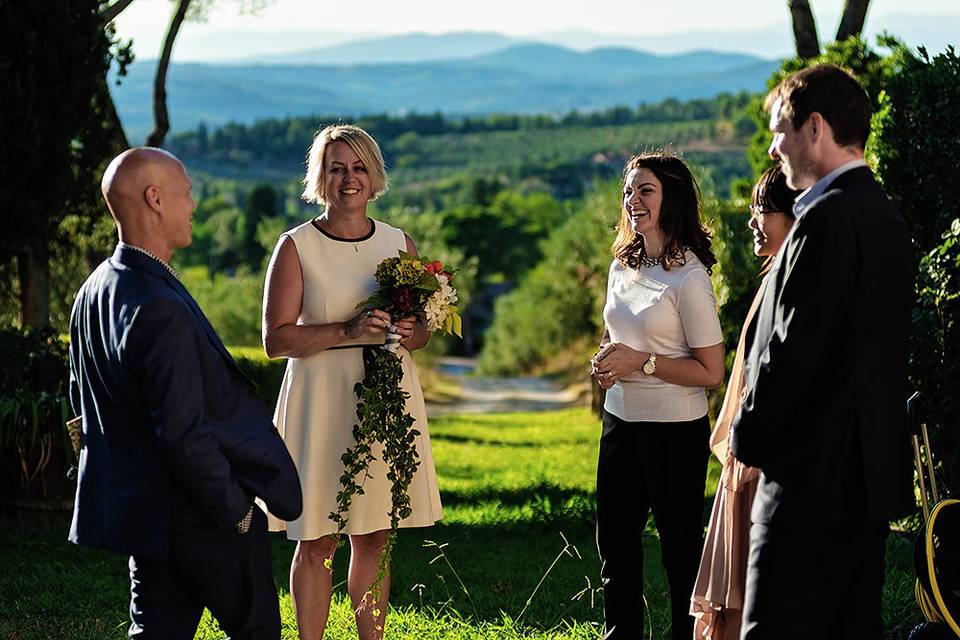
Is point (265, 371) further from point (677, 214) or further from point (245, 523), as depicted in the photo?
point (245, 523)

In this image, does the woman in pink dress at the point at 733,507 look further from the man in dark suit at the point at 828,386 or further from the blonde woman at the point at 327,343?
the blonde woman at the point at 327,343

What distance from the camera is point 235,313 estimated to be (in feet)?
112

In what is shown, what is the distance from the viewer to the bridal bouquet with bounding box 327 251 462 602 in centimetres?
473

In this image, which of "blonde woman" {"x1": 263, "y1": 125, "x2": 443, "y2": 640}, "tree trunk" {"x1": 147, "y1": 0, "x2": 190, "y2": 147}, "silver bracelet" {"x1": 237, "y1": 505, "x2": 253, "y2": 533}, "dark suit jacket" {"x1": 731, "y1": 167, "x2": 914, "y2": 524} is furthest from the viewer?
"tree trunk" {"x1": 147, "y1": 0, "x2": 190, "y2": 147}

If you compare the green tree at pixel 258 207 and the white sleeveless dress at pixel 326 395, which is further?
the green tree at pixel 258 207

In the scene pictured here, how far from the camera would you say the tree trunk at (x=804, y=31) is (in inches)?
461

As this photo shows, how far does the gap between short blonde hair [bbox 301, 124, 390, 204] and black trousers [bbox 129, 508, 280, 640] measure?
164 centimetres

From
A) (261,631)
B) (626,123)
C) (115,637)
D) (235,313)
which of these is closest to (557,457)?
(115,637)

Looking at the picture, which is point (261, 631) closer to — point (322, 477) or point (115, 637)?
point (322, 477)

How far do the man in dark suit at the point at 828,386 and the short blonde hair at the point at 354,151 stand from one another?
1942 mm

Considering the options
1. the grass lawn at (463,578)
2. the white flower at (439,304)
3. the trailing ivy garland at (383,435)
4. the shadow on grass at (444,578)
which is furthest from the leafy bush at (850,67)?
the trailing ivy garland at (383,435)

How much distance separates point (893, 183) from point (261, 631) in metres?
5.99

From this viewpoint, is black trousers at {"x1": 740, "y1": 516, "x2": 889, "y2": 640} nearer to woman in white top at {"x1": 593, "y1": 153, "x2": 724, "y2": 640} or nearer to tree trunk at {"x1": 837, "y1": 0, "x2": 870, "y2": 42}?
woman in white top at {"x1": 593, "y1": 153, "x2": 724, "y2": 640}

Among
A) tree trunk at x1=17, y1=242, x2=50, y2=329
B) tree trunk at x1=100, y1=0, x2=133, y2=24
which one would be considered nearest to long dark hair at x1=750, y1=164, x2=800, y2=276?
tree trunk at x1=100, y1=0, x2=133, y2=24
